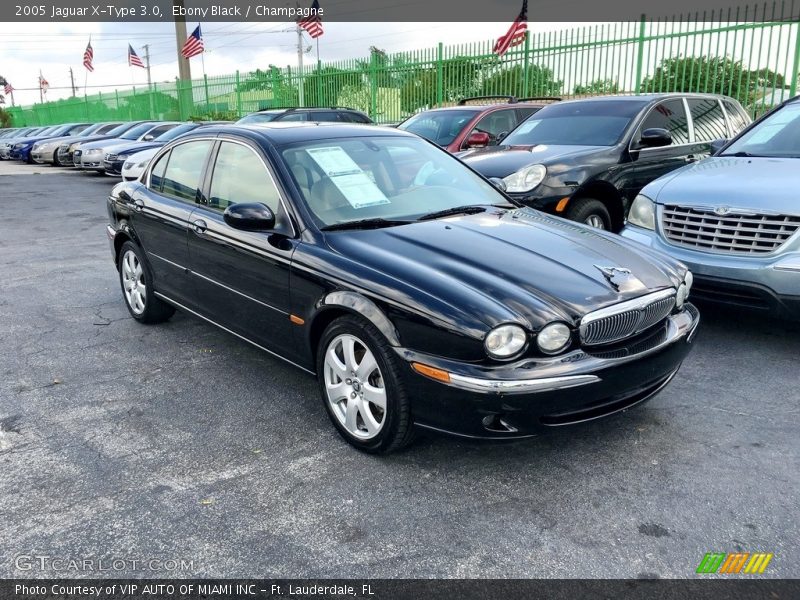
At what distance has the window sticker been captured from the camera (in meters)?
3.80

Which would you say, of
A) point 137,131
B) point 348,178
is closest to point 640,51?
point 348,178

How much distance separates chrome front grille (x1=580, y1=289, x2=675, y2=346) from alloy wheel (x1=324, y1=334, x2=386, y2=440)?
0.97 metres

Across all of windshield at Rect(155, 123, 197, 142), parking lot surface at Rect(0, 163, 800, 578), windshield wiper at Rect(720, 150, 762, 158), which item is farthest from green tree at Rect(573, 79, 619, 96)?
parking lot surface at Rect(0, 163, 800, 578)

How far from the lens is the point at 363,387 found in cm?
321

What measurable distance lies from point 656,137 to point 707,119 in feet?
5.48

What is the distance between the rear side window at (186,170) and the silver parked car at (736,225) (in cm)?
320

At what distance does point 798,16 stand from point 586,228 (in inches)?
358

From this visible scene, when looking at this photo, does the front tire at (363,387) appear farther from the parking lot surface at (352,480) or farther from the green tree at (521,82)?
the green tree at (521,82)

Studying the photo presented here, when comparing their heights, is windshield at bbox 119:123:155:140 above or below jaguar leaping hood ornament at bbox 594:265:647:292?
above

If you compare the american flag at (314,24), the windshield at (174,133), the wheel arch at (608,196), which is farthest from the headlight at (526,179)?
the american flag at (314,24)

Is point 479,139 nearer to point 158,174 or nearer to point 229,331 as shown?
point 158,174

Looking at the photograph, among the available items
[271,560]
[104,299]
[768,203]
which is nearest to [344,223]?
[271,560]

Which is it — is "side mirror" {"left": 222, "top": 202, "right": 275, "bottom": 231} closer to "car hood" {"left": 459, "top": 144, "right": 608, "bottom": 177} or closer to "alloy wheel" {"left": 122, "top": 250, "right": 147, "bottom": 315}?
"alloy wheel" {"left": 122, "top": 250, "right": 147, "bottom": 315}

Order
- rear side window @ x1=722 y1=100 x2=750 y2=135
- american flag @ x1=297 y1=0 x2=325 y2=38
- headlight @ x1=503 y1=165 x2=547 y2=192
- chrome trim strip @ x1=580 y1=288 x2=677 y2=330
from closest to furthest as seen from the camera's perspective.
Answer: chrome trim strip @ x1=580 y1=288 x2=677 y2=330 < headlight @ x1=503 y1=165 x2=547 y2=192 < rear side window @ x1=722 y1=100 x2=750 y2=135 < american flag @ x1=297 y1=0 x2=325 y2=38
